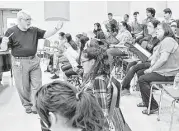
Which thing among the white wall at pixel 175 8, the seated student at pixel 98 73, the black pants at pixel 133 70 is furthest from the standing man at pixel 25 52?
the white wall at pixel 175 8

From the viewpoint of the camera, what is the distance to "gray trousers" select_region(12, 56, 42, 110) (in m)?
3.11

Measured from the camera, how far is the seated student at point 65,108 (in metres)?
0.78

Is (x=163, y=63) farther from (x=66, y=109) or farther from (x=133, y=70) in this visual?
(x=66, y=109)

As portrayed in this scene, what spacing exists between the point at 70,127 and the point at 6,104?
10.4 feet

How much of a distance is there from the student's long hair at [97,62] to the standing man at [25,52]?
3.67 feet

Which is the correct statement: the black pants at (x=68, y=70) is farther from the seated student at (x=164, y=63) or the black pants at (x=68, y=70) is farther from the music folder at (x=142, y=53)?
the seated student at (x=164, y=63)

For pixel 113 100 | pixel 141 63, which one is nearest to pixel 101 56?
pixel 113 100

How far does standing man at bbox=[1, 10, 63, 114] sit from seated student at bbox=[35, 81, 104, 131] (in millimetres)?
2281

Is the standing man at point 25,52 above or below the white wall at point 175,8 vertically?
below

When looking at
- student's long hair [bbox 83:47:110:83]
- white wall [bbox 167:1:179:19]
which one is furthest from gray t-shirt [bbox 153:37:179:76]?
white wall [bbox 167:1:179:19]

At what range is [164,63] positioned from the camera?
3033 millimetres

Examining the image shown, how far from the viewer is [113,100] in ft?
5.51

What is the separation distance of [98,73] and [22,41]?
1.41 m

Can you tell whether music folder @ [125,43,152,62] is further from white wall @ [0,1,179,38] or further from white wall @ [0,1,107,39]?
white wall @ [0,1,107,39]
